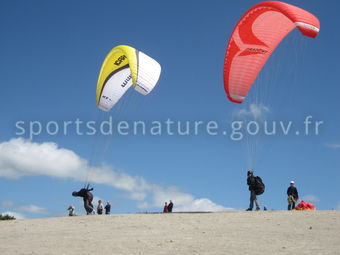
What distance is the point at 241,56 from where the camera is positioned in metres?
20.1

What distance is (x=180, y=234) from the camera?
1497 centimetres

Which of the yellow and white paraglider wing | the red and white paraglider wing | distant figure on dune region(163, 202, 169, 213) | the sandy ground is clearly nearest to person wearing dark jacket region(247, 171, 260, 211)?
the sandy ground

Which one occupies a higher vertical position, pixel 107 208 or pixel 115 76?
pixel 115 76

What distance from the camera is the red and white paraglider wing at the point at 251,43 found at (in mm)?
18820

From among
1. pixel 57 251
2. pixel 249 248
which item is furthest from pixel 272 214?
pixel 57 251

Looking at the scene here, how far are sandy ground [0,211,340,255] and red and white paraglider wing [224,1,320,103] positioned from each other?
592cm

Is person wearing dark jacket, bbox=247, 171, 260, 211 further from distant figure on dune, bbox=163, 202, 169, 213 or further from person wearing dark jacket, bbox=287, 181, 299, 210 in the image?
distant figure on dune, bbox=163, 202, 169, 213

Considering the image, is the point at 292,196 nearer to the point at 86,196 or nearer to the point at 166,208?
the point at 166,208

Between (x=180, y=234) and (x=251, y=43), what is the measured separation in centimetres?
928

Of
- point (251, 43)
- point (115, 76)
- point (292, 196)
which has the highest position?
point (115, 76)

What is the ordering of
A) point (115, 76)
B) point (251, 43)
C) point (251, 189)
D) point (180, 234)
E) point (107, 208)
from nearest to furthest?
1. point (180, 234)
2. point (251, 43)
3. point (251, 189)
4. point (115, 76)
5. point (107, 208)

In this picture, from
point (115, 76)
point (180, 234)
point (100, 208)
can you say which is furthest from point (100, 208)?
point (180, 234)

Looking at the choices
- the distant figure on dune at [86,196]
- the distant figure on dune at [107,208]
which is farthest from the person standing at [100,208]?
the distant figure on dune at [86,196]

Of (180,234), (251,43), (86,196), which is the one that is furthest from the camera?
(86,196)
